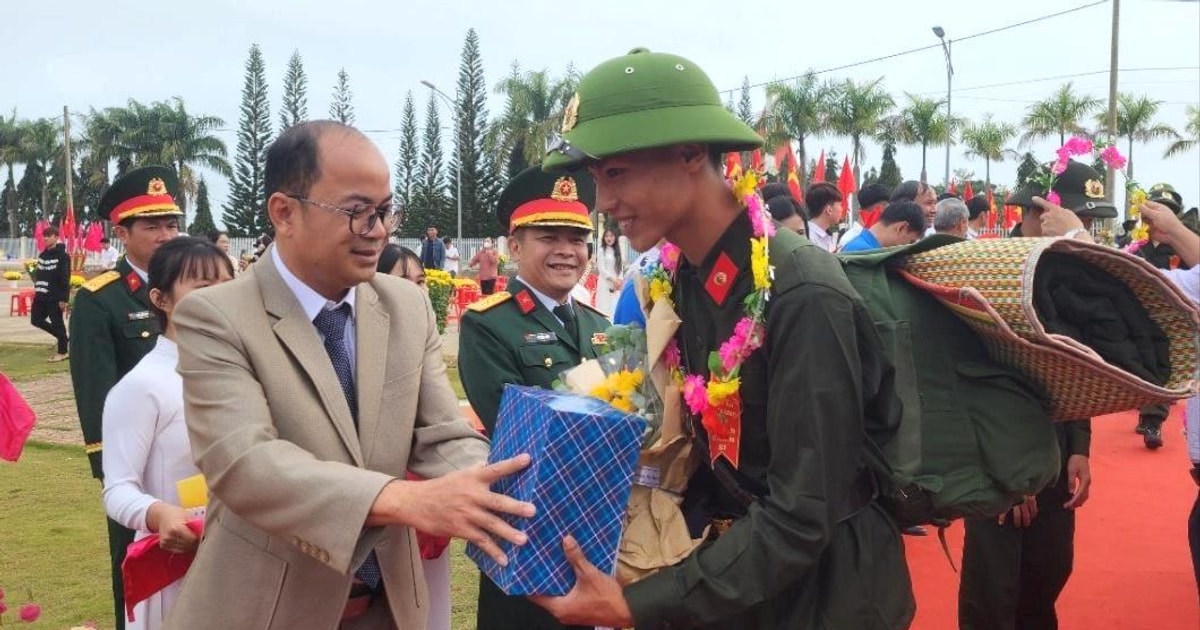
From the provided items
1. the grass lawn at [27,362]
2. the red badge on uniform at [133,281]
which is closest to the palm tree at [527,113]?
the grass lawn at [27,362]

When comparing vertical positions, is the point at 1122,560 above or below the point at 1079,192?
below

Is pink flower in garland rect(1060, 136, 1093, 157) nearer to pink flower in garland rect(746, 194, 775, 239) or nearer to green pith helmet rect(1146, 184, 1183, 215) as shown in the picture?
green pith helmet rect(1146, 184, 1183, 215)

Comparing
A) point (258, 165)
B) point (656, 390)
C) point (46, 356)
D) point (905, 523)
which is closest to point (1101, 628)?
point (905, 523)

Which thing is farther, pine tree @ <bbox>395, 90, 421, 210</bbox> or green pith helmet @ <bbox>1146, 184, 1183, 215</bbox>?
pine tree @ <bbox>395, 90, 421, 210</bbox>

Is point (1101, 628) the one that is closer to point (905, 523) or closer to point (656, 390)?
point (905, 523)

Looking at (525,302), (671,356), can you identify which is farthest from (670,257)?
(525,302)

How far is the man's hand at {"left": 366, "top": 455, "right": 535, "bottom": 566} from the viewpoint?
1.68 metres

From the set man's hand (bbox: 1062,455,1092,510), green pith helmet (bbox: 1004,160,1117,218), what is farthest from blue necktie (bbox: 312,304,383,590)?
green pith helmet (bbox: 1004,160,1117,218)

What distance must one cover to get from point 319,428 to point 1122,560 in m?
4.83

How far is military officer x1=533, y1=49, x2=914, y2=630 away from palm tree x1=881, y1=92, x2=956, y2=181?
38.9 m

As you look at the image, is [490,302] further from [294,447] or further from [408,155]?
[408,155]

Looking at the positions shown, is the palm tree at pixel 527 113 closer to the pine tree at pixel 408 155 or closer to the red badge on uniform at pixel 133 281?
the pine tree at pixel 408 155

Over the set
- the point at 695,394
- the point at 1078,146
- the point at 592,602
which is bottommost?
the point at 592,602

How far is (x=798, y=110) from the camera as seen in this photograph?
3678 centimetres
